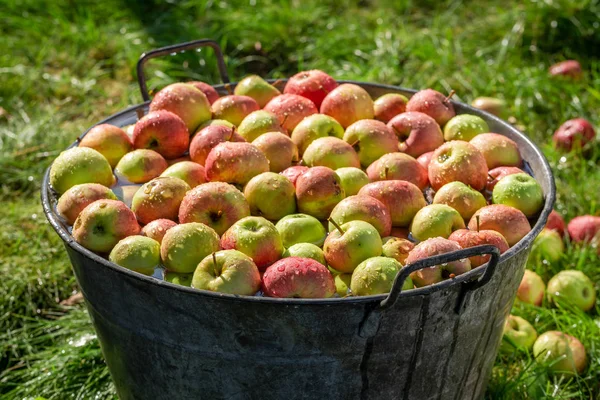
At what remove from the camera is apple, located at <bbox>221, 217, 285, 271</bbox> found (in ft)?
6.27

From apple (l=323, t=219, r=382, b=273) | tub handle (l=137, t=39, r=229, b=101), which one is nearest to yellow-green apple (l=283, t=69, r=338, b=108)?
tub handle (l=137, t=39, r=229, b=101)

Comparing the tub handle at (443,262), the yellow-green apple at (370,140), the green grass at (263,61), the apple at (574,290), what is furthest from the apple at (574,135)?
the tub handle at (443,262)

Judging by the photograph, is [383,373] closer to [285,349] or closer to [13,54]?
[285,349]

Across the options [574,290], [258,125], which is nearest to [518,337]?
[574,290]

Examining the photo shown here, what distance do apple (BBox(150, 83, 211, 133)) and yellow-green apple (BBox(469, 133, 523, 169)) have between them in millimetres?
953

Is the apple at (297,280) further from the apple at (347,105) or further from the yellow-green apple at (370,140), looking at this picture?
the apple at (347,105)

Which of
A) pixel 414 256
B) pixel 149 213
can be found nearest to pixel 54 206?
pixel 149 213

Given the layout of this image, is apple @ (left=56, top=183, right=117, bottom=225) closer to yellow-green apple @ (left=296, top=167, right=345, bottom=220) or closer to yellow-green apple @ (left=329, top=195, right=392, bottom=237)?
yellow-green apple @ (left=296, top=167, right=345, bottom=220)

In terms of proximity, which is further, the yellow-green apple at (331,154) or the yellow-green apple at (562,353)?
the yellow-green apple at (562,353)

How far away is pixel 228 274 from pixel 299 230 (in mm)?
332

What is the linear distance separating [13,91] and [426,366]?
11.9 feet

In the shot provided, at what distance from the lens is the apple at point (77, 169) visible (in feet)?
7.32

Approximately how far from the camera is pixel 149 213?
2129 millimetres

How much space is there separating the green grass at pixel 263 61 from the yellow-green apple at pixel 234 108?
1.12 meters
